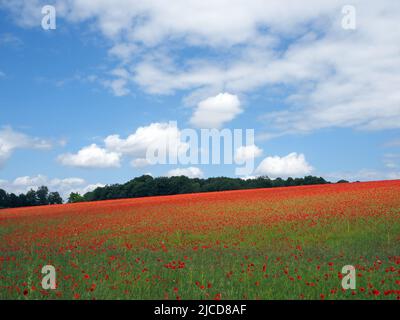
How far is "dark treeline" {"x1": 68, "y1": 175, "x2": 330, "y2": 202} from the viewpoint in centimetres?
8562

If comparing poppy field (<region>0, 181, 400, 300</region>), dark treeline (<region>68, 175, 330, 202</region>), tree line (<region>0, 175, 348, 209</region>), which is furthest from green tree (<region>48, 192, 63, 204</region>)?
poppy field (<region>0, 181, 400, 300</region>)

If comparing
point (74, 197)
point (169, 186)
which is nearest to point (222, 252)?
point (169, 186)

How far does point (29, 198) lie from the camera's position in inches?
4237

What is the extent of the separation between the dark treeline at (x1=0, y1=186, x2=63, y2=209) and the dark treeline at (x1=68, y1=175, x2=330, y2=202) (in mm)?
22576

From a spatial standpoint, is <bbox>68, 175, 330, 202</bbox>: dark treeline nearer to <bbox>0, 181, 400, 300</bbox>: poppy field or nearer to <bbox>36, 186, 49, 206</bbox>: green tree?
<bbox>36, 186, 49, 206</bbox>: green tree

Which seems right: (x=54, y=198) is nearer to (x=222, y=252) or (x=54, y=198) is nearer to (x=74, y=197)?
(x=74, y=197)

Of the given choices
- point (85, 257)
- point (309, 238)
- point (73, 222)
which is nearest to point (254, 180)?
point (73, 222)

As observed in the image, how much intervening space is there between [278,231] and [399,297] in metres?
12.3

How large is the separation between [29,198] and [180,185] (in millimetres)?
44916

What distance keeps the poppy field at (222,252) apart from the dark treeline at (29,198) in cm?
7853

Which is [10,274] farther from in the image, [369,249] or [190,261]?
[369,249]

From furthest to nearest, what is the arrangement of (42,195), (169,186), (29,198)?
(42,195) → (29,198) → (169,186)

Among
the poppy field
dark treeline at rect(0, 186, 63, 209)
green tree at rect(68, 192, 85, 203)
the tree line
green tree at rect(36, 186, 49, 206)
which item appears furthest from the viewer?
green tree at rect(68, 192, 85, 203)

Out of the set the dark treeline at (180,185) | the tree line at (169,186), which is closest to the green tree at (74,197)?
the tree line at (169,186)
